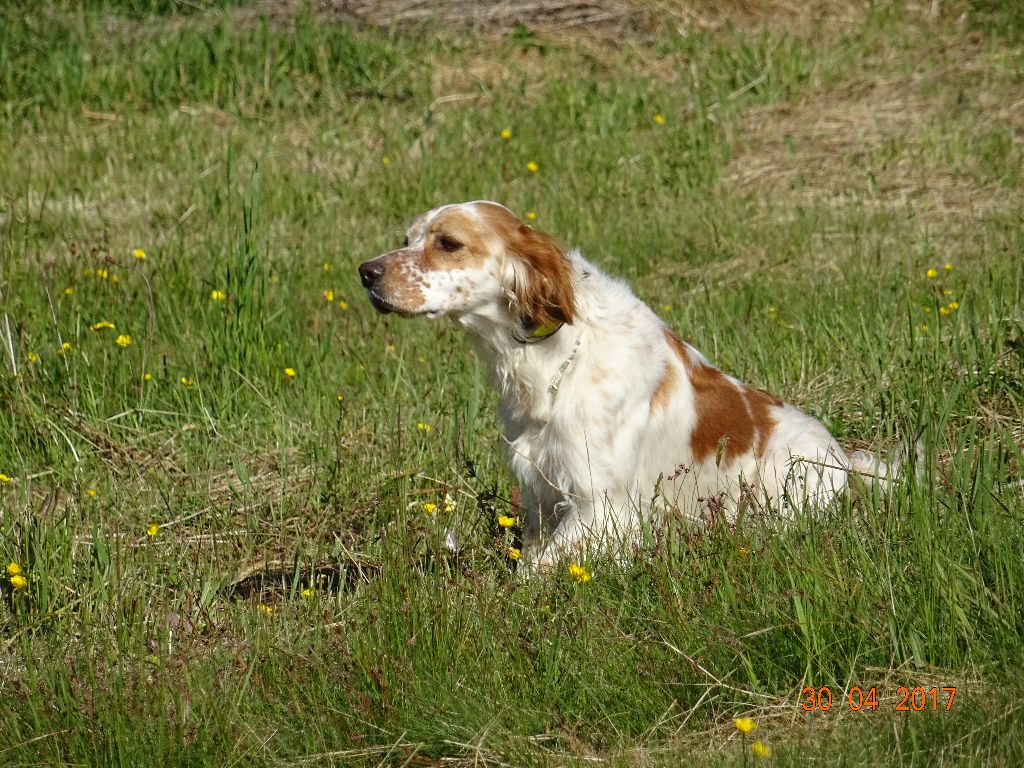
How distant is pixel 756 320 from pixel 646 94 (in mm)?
3643

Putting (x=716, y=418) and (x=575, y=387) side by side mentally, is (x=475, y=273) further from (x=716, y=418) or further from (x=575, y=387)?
(x=716, y=418)

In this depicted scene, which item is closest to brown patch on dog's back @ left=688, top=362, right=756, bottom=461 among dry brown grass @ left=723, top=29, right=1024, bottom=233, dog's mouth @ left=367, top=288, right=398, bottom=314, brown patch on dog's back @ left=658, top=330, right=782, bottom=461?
brown patch on dog's back @ left=658, top=330, right=782, bottom=461

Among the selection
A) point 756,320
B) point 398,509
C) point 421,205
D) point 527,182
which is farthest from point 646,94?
point 398,509

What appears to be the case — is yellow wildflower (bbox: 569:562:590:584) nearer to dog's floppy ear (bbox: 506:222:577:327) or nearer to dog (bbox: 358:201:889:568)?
dog (bbox: 358:201:889:568)

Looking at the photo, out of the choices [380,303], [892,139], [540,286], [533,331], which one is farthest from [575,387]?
[892,139]

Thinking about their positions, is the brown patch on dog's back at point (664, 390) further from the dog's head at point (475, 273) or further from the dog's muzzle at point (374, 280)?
the dog's muzzle at point (374, 280)

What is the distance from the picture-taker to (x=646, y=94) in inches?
365

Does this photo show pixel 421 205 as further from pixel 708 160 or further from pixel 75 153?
pixel 75 153

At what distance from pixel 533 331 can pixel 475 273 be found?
0.26 meters

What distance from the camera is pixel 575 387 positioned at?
4.26 m

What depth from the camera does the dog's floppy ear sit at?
423 centimetres

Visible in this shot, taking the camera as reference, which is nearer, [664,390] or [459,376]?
[664,390]

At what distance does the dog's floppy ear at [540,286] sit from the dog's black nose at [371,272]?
42 centimetres

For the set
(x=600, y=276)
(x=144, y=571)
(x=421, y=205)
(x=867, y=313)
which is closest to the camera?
(x=144, y=571)
